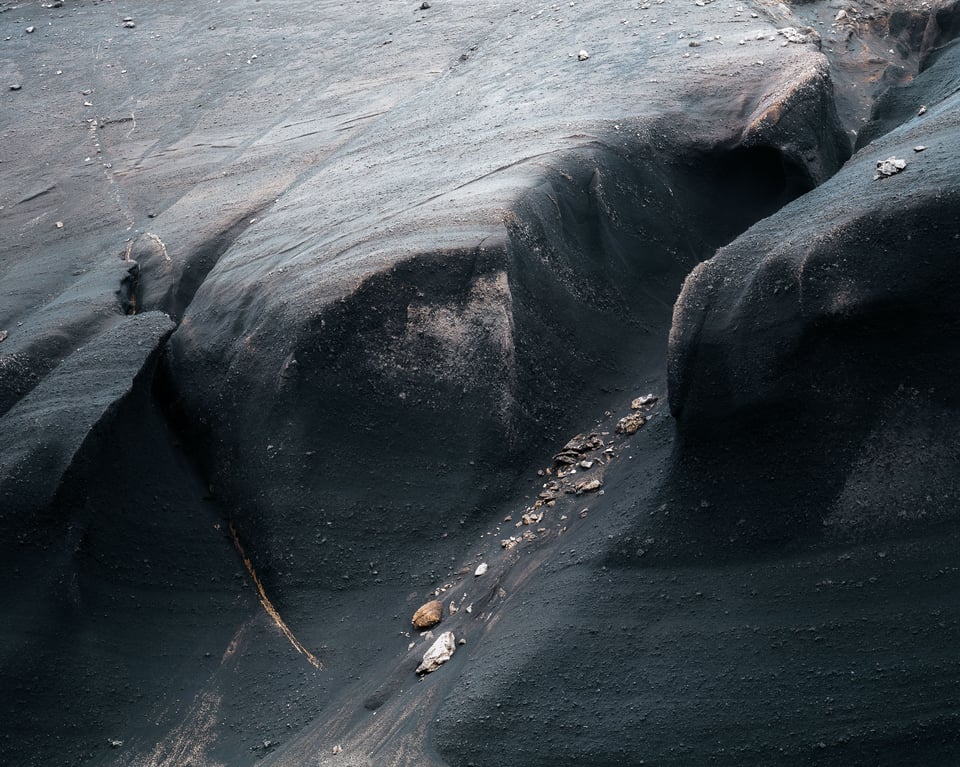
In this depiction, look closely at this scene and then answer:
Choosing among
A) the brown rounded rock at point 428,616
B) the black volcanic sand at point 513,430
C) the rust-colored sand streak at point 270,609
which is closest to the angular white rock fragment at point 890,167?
the black volcanic sand at point 513,430

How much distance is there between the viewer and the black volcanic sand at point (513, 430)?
3.28 m

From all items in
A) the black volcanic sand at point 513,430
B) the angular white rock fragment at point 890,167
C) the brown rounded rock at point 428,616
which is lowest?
the brown rounded rock at point 428,616

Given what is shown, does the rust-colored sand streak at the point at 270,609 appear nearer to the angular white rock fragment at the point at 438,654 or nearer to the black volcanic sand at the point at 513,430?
the black volcanic sand at the point at 513,430

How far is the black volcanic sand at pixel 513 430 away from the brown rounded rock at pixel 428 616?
5cm

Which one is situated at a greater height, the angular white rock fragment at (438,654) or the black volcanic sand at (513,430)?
the black volcanic sand at (513,430)

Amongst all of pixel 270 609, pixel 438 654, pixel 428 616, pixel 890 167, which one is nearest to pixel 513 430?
pixel 428 616

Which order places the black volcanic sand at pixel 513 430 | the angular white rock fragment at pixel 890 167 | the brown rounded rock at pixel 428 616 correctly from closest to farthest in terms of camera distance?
the black volcanic sand at pixel 513 430
the angular white rock fragment at pixel 890 167
the brown rounded rock at pixel 428 616

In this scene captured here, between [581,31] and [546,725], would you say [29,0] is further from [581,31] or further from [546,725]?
[546,725]

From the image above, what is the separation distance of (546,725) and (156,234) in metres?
3.99

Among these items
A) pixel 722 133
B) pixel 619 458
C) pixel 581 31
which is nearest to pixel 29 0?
pixel 581 31

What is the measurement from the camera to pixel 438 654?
145 inches

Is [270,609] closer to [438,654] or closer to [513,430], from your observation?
[438,654]

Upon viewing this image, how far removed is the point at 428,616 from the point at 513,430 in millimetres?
901

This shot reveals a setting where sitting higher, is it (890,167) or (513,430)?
(890,167)
